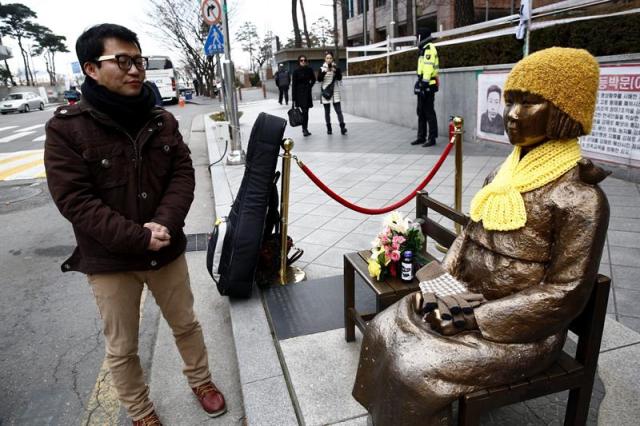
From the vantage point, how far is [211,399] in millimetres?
2609

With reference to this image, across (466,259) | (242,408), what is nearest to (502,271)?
(466,259)

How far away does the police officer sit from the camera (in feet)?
28.8

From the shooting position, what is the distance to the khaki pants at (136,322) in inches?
87.7

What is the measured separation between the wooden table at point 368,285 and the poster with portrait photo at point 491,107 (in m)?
6.42

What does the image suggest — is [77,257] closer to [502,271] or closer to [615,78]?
[502,271]

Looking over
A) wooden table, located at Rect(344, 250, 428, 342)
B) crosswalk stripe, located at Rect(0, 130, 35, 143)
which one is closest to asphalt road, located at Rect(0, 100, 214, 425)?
wooden table, located at Rect(344, 250, 428, 342)

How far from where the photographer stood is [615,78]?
19.2 feet

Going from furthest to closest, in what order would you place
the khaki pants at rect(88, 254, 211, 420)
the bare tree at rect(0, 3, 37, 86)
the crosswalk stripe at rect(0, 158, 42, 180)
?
the bare tree at rect(0, 3, 37, 86) → the crosswalk stripe at rect(0, 158, 42, 180) → the khaki pants at rect(88, 254, 211, 420)

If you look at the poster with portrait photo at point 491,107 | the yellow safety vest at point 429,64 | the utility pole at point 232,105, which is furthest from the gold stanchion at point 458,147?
the utility pole at point 232,105

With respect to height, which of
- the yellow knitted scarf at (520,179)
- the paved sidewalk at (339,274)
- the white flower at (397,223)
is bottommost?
the paved sidewalk at (339,274)

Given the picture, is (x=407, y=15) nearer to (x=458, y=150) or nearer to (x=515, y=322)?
(x=458, y=150)

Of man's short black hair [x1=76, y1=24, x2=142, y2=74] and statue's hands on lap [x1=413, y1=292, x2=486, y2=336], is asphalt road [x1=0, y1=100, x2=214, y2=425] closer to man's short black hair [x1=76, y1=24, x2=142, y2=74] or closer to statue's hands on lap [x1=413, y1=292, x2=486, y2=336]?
man's short black hair [x1=76, y1=24, x2=142, y2=74]

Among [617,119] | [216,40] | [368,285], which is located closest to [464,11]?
[216,40]

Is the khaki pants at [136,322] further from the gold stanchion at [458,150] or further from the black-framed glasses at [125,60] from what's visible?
the gold stanchion at [458,150]
